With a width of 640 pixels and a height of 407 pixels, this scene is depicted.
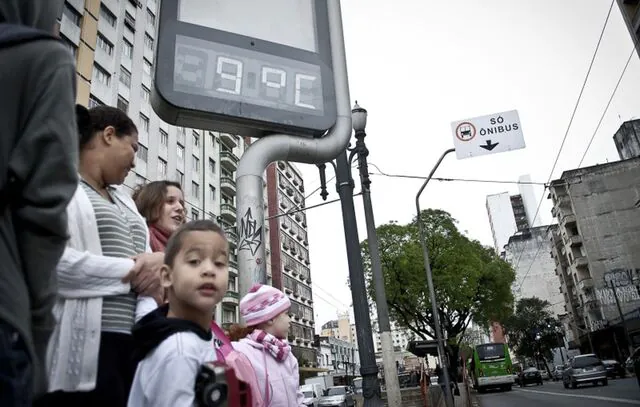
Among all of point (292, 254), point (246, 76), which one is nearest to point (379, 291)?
point (246, 76)

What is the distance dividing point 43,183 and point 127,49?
95.9 feet

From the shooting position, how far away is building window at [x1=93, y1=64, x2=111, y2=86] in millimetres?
23711

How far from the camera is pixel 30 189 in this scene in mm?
1103

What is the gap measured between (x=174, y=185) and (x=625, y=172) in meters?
52.5

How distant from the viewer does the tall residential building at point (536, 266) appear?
69.4m

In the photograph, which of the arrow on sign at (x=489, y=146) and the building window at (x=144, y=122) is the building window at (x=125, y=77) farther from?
the arrow on sign at (x=489, y=146)

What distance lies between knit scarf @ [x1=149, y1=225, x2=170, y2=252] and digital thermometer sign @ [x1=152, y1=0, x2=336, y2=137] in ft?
6.82

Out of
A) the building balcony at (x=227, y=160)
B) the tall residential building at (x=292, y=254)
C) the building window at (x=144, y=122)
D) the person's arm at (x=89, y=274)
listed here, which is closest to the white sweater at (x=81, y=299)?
the person's arm at (x=89, y=274)

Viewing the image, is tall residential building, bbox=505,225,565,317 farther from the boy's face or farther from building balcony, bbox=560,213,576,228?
the boy's face

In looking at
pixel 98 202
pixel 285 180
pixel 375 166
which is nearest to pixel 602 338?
pixel 285 180

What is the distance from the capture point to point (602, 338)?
44.9 m

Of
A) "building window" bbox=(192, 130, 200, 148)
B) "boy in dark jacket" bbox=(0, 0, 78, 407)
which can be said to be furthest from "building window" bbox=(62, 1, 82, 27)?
"boy in dark jacket" bbox=(0, 0, 78, 407)

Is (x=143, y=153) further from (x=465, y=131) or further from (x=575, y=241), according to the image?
(x=575, y=241)

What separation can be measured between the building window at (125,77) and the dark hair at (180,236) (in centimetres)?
2671
